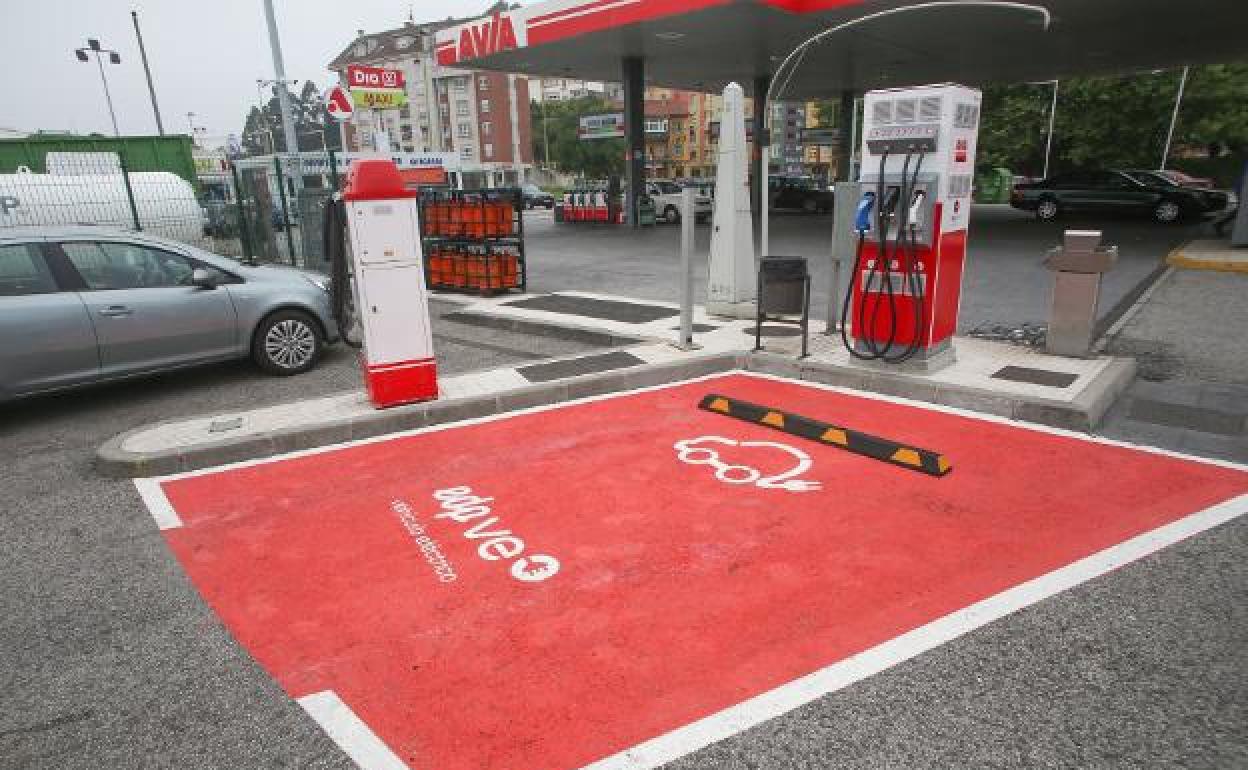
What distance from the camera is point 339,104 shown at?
41.3ft

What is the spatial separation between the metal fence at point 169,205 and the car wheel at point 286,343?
498 cm

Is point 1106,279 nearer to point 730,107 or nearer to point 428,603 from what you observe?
point 730,107

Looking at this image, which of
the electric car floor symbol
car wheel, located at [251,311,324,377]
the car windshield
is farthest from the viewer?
the car windshield

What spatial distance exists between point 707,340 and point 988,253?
10370 millimetres

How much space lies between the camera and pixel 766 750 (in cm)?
249

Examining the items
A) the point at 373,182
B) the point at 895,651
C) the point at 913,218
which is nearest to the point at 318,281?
the point at 373,182

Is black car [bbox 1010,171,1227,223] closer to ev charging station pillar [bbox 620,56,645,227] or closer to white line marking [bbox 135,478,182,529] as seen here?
ev charging station pillar [bbox 620,56,645,227]

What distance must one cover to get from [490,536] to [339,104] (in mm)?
11118

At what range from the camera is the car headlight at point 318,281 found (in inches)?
317

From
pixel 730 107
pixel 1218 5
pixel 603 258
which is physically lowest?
pixel 603 258

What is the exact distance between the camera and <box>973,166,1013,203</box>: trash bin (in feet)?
117

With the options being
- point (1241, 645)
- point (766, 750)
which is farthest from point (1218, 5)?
point (766, 750)

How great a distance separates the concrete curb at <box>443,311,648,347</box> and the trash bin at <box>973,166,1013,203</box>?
1312 inches

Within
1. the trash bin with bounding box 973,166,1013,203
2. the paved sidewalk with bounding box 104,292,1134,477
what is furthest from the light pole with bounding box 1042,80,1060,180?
the paved sidewalk with bounding box 104,292,1134,477
